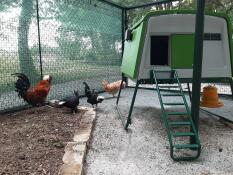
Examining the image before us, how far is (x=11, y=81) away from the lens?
191 inches

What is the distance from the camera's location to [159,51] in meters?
4.54

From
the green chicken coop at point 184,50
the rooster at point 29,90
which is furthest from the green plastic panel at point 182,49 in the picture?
the rooster at point 29,90

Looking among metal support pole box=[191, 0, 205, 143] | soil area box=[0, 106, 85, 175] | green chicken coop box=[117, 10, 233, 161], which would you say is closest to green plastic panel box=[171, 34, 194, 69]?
green chicken coop box=[117, 10, 233, 161]

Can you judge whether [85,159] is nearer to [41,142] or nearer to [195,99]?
[41,142]

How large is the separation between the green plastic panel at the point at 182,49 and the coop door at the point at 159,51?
0.76 feet

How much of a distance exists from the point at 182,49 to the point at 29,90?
2574mm

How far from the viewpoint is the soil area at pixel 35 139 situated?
8.98 ft

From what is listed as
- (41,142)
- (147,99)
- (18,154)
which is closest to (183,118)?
(147,99)

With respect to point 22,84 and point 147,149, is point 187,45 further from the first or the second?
point 22,84

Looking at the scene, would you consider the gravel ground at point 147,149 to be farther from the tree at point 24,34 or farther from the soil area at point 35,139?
the tree at point 24,34

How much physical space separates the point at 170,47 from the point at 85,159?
2.13 metres

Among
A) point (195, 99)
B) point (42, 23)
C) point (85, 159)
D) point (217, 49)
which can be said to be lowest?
point (85, 159)

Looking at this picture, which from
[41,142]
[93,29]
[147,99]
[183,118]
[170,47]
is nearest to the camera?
[41,142]

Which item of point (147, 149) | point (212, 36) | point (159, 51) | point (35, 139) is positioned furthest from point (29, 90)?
point (212, 36)
